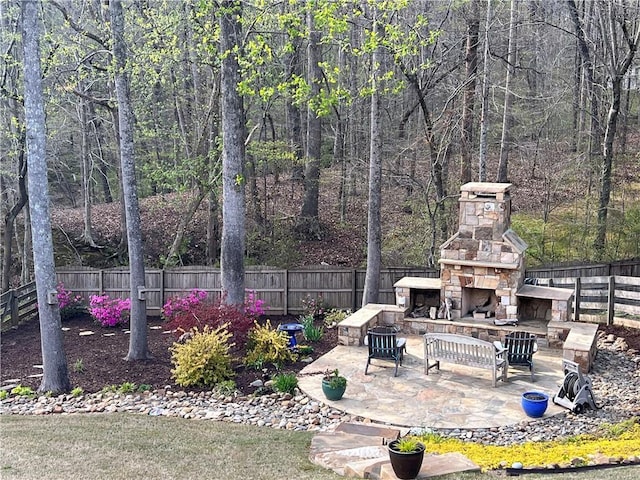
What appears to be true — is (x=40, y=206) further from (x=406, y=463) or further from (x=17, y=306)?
(x=17, y=306)

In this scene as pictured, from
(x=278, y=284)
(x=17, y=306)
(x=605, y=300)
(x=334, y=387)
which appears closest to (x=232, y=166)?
(x=278, y=284)

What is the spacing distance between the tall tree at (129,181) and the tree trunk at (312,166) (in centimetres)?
843

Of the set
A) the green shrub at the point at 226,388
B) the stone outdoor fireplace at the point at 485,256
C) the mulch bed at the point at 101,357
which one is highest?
the stone outdoor fireplace at the point at 485,256

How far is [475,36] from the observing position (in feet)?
51.1

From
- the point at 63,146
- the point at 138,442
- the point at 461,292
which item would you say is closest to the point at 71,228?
the point at 63,146

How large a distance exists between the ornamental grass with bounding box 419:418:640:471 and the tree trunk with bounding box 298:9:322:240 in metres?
12.4

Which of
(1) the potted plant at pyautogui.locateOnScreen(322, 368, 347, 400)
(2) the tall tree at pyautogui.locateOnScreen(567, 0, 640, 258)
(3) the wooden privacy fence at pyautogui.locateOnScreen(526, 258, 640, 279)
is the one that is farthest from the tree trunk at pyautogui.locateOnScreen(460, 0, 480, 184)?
(1) the potted plant at pyautogui.locateOnScreen(322, 368, 347, 400)

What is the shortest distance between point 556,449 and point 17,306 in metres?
12.3

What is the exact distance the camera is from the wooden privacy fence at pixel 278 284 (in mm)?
14633

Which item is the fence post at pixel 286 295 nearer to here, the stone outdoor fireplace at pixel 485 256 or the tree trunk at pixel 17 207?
the stone outdoor fireplace at pixel 485 256

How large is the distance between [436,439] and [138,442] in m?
3.34

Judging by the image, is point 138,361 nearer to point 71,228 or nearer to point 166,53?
point 166,53

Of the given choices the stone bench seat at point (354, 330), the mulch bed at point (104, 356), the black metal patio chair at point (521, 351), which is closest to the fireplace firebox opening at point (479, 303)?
the stone bench seat at point (354, 330)

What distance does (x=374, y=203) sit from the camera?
1297 cm
